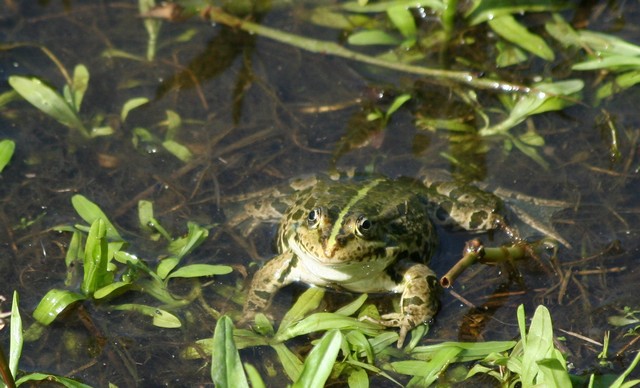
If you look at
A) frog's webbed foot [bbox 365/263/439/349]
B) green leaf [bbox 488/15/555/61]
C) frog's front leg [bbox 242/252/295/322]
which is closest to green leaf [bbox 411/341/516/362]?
frog's webbed foot [bbox 365/263/439/349]

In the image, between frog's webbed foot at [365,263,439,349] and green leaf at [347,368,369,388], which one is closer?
green leaf at [347,368,369,388]

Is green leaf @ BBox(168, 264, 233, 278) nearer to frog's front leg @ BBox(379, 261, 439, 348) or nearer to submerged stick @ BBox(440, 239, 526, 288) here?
frog's front leg @ BBox(379, 261, 439, 348)

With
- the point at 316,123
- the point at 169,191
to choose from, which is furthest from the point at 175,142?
the point at 316,123

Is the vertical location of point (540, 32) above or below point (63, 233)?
above

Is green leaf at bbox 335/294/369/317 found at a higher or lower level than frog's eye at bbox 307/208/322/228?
lower

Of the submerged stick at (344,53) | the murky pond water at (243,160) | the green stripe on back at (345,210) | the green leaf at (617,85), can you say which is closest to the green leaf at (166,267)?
the murky pond water at (243,160)

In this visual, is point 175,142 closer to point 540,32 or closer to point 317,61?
point 317,61

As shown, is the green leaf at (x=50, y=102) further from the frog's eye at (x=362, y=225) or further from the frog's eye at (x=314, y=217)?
the frog's eye at (x=362, y=225)
